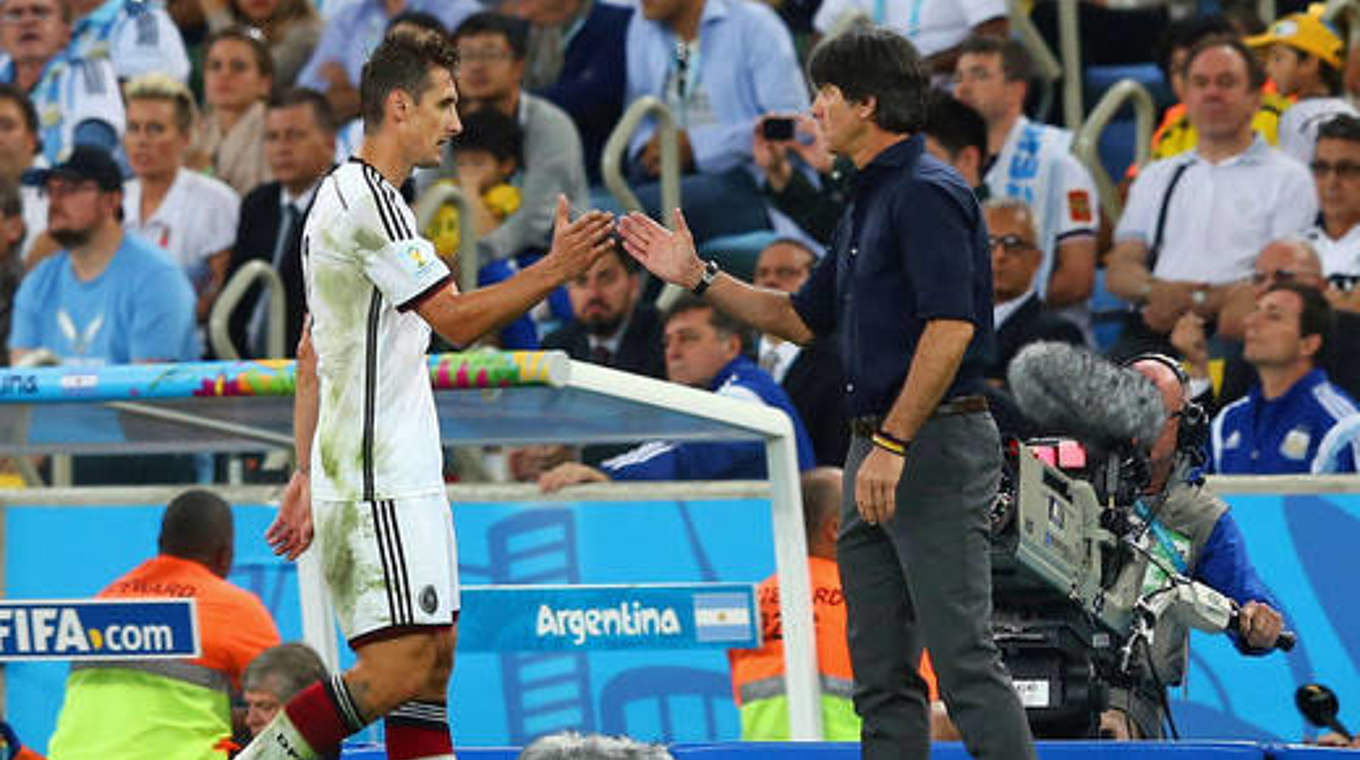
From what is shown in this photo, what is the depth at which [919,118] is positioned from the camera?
6434 millimetres

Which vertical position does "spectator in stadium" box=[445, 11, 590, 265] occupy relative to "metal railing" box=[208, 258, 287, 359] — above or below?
above

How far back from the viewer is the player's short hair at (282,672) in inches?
323

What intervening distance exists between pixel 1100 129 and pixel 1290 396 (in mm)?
2758

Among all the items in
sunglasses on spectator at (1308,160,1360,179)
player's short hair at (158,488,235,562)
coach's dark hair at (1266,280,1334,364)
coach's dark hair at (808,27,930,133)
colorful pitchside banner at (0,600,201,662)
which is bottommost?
colorful pitchside banner at (0,600,201,662)

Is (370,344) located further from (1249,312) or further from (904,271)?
(1249,312)

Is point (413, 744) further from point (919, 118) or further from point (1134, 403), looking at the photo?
point (1134, 403)

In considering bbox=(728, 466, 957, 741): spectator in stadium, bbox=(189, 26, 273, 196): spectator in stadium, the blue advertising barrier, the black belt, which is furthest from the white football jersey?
bbox=(189, 26, 273, 196): spectator in stadium

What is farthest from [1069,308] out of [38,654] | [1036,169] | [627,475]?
[38,654]

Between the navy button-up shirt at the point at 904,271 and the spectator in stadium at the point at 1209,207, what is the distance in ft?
16.0

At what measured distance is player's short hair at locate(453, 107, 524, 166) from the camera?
41.3 ft

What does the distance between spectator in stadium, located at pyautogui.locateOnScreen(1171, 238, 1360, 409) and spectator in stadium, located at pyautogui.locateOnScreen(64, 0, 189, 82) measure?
622 centimetres

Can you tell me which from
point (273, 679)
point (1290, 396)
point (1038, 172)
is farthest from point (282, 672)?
point (1038, 172)

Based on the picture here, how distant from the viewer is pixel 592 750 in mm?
4656

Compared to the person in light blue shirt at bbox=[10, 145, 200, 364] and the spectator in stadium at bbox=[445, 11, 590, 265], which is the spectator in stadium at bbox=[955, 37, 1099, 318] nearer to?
the spectator in stadium at bbox=[445, 11, 590, 265]
